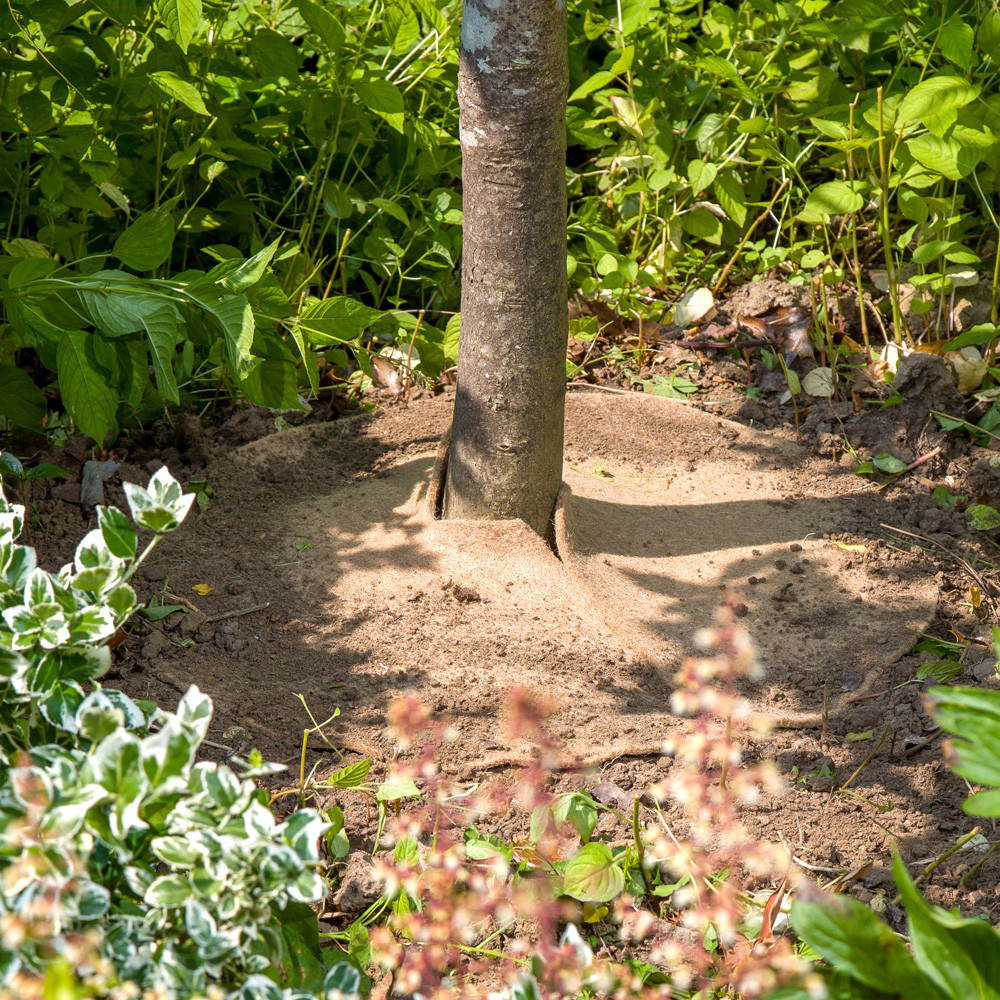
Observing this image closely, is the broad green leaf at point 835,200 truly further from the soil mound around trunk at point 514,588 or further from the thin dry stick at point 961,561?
the thin dry stick at point 961,561

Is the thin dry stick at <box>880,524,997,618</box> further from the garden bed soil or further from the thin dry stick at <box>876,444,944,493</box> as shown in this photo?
the thin dry stick at <box>876,444,944,493</box>

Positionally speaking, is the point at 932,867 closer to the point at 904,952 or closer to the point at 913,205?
the point at 904,952

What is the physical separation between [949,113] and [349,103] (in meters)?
1.90

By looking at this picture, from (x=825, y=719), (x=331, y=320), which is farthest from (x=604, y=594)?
(x=331, y=320)

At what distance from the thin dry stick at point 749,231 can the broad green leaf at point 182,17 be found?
2321mm

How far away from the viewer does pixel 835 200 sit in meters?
3.54

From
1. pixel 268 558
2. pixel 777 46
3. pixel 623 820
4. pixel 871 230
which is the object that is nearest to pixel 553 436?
pixel 268 558

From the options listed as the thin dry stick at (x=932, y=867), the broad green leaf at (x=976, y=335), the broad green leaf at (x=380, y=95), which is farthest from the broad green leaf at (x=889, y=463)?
the broad green leaf at (x=380, y=95)

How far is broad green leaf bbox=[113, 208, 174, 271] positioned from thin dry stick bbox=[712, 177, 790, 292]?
7.51ft

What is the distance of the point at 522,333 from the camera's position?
2562mm

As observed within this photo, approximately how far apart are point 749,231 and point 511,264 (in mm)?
1872

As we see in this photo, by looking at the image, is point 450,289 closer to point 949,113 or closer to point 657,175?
point 657,175

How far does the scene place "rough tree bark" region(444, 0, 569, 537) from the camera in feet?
7.60

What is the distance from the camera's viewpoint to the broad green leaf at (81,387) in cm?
232
